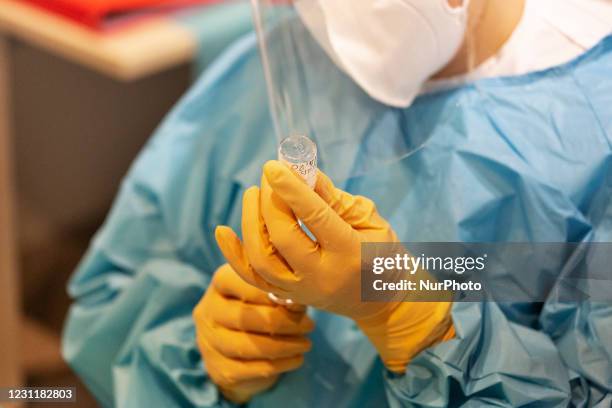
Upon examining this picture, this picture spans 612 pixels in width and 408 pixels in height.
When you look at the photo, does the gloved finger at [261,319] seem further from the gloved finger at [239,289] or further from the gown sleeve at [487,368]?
the gown sleeve at [487,368]

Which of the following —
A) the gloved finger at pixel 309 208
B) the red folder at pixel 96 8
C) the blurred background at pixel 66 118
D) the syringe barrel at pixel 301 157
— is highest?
the syringe barrel at pixel 301 157

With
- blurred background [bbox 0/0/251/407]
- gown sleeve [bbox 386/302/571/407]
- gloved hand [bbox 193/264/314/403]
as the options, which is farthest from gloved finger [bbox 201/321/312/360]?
blurred background [bbox 0/0/251/407]

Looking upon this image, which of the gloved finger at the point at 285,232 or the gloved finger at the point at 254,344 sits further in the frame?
the gloved finger at the point at 254,344

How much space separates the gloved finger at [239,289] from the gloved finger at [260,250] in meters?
0.10

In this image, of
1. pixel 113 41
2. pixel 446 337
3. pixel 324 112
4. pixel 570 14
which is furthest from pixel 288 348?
pixel 113 41

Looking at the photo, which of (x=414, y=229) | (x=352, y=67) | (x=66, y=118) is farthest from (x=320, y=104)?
(x=66, y=118)

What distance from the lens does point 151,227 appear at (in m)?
0.94

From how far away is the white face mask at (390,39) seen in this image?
72 cm

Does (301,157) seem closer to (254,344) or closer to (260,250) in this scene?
(260,250)

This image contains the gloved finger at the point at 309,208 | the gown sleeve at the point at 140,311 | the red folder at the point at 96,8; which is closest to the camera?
the gloved finger at the point at 309,208

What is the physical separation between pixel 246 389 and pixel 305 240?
0.23m

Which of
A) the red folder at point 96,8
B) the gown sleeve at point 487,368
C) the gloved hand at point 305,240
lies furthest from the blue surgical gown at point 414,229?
the red folder at point 96,8

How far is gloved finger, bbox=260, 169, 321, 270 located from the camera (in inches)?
23.5

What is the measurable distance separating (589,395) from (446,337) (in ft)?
0.43
